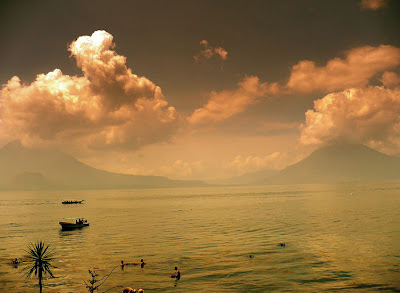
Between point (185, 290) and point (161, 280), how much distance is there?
633cm

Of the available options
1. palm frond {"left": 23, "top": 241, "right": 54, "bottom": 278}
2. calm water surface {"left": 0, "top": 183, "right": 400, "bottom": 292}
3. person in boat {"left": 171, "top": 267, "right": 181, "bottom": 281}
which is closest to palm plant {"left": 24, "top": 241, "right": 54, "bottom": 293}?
palm frond {"left": 23, "top": 241, "right": 54, "bottom": 278}

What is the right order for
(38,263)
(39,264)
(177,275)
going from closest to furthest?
(39,264), (177,275), (38,263)

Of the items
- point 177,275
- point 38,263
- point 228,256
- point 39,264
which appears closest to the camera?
point 39,264

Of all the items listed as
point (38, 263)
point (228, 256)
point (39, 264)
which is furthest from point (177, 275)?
point (38, 263)

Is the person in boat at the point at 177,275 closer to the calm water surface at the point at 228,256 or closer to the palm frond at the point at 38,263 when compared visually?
the calm water surface at the point at 228,256

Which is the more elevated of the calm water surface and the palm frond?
the palm frond

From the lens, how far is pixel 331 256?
222ft

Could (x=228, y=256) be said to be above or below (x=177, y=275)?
below

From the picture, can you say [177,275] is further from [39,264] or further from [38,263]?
[38,263]

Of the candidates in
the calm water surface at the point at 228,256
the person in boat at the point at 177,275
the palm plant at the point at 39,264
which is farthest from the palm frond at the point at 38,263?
the person in boat at the point at 177,275

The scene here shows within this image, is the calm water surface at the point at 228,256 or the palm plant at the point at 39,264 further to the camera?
the calm water surface at the point at 228,256

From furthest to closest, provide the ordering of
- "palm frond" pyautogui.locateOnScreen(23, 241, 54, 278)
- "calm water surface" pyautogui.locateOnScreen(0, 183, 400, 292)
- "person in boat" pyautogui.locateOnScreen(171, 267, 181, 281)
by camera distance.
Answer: "person in boat" pyautogui.locateOnScreen(171, 267, 181, 281)
"calm water surface" pyautogui.locateOnScreen(0, 183, 400, 292)
"palm frond" pyautogui.locateOnScreen(23, 241, 54, 278)

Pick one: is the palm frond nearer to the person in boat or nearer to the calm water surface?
the calm water surface

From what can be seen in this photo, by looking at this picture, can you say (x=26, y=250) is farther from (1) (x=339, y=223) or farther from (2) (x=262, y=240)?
(1) (x=339, y=223)
